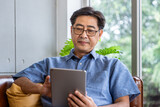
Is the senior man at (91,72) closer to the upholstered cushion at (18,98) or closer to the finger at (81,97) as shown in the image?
the upholstered cushion at (18,98)

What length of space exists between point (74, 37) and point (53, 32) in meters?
1.36

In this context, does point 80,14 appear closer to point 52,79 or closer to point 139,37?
point 52,79

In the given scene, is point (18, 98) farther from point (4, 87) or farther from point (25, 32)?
point (25, 32)

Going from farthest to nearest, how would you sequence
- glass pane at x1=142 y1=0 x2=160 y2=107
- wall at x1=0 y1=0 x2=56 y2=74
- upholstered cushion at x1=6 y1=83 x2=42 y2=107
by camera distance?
wall at x1=0 y1=0 x2=56 y2=74, glass pane at x1=142 y1=0 x2=160 y2=107, upholstered cushion at x1=6 y1=83 x2=42 y2=107

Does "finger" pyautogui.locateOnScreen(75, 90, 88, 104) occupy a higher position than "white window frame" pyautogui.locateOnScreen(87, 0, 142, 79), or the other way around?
"white window frame" pyautogui.locateOnScreen(87, 0, 142, 79)

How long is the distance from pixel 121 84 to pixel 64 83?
48 cm

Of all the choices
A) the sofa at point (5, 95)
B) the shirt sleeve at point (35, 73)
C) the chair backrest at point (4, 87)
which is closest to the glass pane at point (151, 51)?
the sofa at point (5, 95)

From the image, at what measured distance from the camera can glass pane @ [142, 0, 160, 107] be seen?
219cm

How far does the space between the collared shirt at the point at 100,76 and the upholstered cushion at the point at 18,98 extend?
9cm

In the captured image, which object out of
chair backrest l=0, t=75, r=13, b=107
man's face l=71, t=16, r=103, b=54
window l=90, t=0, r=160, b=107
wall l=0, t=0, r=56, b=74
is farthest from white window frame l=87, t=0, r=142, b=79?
chair backrest l=0, t=75, r=13, b=107

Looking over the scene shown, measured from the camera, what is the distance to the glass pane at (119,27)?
2.48 metres

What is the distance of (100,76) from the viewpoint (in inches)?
64.4

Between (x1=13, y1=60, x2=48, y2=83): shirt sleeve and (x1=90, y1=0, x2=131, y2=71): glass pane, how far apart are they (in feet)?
3.44

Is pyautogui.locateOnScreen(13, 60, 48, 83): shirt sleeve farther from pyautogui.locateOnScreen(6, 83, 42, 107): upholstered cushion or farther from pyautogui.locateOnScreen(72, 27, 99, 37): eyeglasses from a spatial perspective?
pyautogui.locateOnScreen(72, 27, 99, 37): eyeglasses
